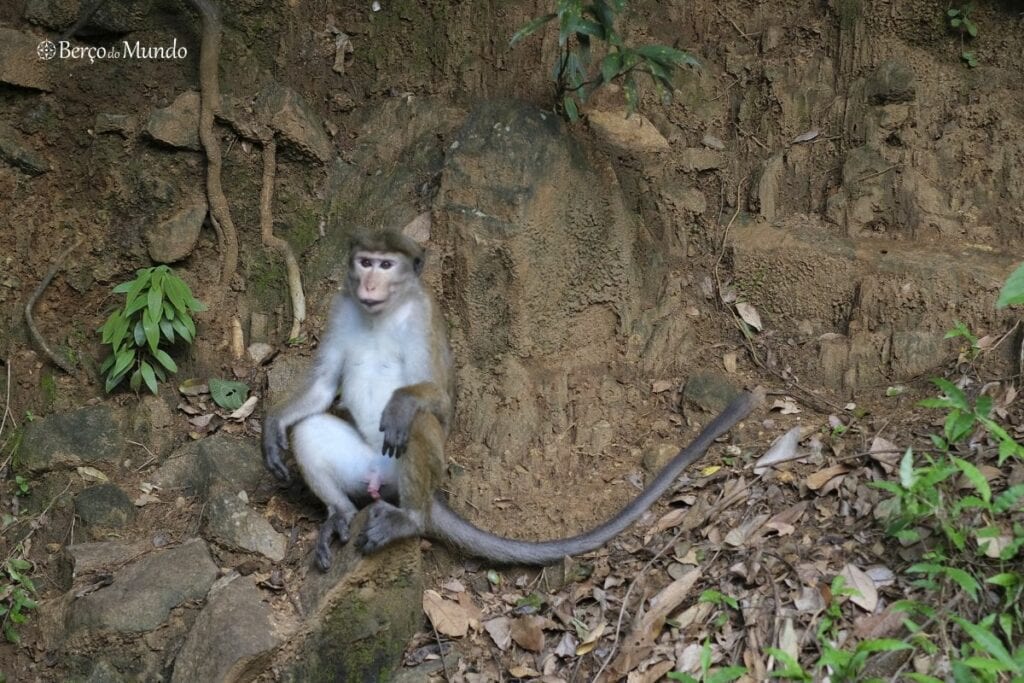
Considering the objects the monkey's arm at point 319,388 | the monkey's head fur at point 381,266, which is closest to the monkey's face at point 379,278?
the monkey's head fur at point 381,266

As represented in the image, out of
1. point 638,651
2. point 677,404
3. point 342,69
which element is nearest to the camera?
point 638,651

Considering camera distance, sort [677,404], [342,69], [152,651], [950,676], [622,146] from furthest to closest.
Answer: [342,69] → [622,146] → [677,404] → [152,651] → [950,676]

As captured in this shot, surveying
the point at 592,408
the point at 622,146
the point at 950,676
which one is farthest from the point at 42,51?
the point at 950,676

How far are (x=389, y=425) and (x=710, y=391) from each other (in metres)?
2.04

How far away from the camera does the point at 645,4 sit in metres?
7.36

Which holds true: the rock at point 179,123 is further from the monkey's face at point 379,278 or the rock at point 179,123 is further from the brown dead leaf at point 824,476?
the brown dead leaf at point 824,476

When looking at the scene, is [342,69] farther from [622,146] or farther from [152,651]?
[152,651]

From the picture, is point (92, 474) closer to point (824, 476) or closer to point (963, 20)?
point (824, 476)

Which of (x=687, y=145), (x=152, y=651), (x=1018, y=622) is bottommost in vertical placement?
(x=152, y=651)

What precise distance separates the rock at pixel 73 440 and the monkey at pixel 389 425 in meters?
1.42

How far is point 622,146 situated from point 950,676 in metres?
3.94

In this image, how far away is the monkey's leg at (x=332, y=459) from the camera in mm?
5941

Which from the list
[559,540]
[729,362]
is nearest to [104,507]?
[559,540]

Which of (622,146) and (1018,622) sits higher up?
(622,146)
